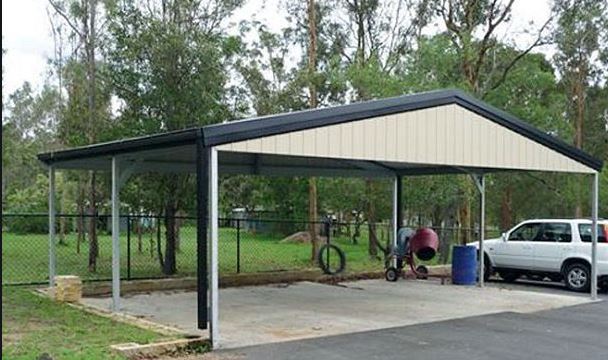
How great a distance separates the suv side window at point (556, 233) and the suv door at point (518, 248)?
15cm

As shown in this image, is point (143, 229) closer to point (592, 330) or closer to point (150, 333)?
point (150, 333)

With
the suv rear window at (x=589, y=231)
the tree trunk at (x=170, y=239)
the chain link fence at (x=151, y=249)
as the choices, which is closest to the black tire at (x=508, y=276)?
the suv rear window at (x=589, y=231)

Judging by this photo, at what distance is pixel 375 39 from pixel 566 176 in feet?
29.1

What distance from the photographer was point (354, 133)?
9164 mm

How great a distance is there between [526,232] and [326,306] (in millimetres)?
5966

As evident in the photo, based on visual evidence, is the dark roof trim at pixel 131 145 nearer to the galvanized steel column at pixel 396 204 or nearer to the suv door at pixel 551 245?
the galvanized steel column at pixel 396 204

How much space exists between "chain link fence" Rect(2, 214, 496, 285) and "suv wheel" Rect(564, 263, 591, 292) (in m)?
4.35

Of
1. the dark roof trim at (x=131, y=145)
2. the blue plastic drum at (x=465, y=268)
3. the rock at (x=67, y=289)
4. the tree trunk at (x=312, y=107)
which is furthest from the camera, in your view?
the tree trunk at (x=312, y=107)

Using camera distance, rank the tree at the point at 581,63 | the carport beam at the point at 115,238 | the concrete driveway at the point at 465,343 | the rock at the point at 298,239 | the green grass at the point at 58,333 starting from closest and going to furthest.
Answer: the green grass at the point at 58,333 < the concrete driveway at the point at 465,343 < the carport beam at the point at 115,238 < the tree at the point at 581,63 < the rock at the point at 298,239

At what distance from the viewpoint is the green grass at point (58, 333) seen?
708 centimetres

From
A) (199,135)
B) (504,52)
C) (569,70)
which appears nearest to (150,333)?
(199,135)

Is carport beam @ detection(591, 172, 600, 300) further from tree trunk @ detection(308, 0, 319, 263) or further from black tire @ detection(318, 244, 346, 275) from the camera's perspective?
tree trunk @ detection(308, 0, 319, 263)

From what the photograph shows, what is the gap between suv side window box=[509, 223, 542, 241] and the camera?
14.8 meters

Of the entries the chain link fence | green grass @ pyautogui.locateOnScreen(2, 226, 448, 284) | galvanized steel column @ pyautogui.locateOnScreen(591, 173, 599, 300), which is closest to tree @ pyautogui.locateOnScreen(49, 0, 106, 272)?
the chain link fence
